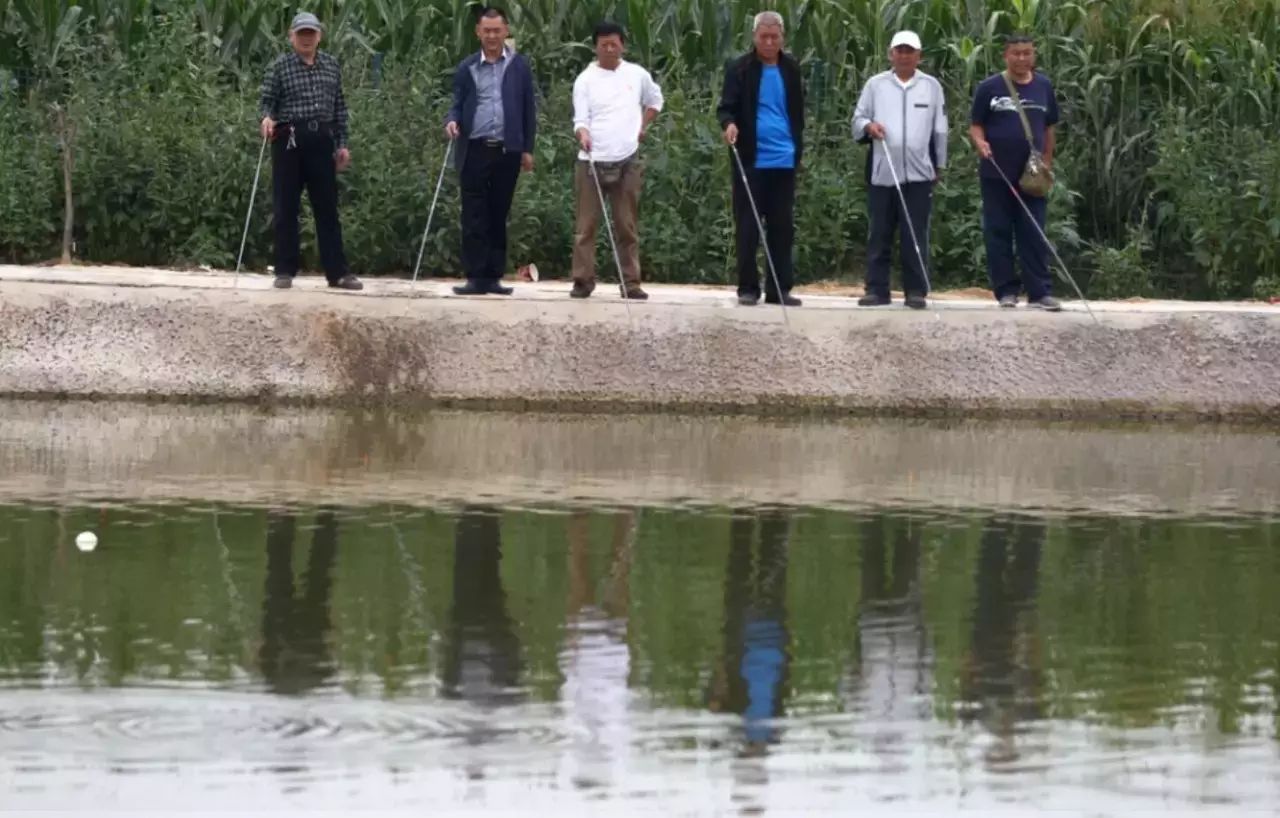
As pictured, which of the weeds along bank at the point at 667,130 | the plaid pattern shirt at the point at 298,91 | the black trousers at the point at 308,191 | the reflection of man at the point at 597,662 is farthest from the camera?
the weeds along bank at the point at 667,130

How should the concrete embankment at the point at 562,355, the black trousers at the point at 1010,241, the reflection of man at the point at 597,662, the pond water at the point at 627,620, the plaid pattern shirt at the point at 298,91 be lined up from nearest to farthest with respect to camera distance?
the pond water at the point at 627,620
the reflection of man at the point at 597,662
the concrete embankment at the point at 562,355
the plaid pattern shirt at the point at 298,91
the black trousers at the point at 1010,241

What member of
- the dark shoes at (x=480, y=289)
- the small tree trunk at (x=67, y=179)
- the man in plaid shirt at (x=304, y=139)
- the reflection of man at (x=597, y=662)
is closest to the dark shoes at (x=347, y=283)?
the man in plaid shirt at (x=304, y=139)

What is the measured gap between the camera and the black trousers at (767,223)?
16141 millimetres

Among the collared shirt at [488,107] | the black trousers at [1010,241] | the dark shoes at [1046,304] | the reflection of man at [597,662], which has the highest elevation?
the collared shirt at [488,107]

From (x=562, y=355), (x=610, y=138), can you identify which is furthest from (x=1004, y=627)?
(x=610, y=138)

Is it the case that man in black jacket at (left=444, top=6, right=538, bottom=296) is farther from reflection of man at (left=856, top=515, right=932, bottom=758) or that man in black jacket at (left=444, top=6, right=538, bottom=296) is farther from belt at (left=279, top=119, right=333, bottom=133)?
reflection of man at (left=856, top=515, right=932, bottom=758)

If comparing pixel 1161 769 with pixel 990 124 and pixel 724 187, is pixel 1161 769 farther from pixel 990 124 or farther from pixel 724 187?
pixel 724 187

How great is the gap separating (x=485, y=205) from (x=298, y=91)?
1.24 meters

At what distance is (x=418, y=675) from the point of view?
8.16 m

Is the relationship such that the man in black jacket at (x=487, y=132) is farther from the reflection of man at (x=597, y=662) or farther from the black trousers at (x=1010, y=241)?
the reflection of man at (x=597, y=662)

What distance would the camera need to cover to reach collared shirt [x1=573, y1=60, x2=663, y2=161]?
16.1 m

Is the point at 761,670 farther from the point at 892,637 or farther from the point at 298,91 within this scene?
the point at 298,91

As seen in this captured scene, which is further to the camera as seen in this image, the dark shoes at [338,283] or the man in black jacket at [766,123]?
the dark shoes at [338,283]

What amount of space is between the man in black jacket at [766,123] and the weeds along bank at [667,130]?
2892mm
